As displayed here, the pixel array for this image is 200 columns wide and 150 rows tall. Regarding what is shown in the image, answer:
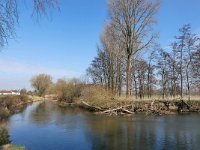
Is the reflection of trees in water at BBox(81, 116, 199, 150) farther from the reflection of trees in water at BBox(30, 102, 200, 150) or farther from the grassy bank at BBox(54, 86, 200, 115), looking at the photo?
the grassy bank at BBox(54, 86, 200, 115)

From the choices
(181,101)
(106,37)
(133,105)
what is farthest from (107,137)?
(106,37)

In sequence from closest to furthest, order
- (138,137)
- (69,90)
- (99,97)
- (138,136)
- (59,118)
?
(138,137), (138,136), (59,118), (99,97), (69,90)

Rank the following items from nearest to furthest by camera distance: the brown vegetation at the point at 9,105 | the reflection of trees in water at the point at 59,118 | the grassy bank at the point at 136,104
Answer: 1. the reflection of trees in water at the point at 59,118
2. the brown vegetation at the point at 9,105
3. the grassy bank at the point at 136,104

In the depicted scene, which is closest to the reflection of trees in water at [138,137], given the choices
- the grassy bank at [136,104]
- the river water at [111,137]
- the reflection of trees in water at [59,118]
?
the river water at [111,137]

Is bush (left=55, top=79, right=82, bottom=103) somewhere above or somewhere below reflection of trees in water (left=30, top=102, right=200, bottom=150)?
above

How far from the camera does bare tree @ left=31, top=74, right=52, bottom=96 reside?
326 ft

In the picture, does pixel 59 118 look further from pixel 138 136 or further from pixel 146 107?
pixel 138 136

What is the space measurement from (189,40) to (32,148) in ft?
111

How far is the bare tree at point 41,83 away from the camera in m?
99.4

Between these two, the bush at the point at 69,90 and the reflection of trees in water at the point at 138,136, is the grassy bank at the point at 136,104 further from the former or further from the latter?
the bush at the point at 69,90

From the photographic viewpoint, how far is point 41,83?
99.2 meters

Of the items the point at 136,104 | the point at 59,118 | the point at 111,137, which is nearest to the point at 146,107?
the point at 136,104

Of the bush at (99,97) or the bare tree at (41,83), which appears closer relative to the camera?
the bush at (99,97)

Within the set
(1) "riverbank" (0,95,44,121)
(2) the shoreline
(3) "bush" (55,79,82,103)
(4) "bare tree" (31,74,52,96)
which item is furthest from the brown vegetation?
→ (4) "bare tree" (31,74,52,96)
